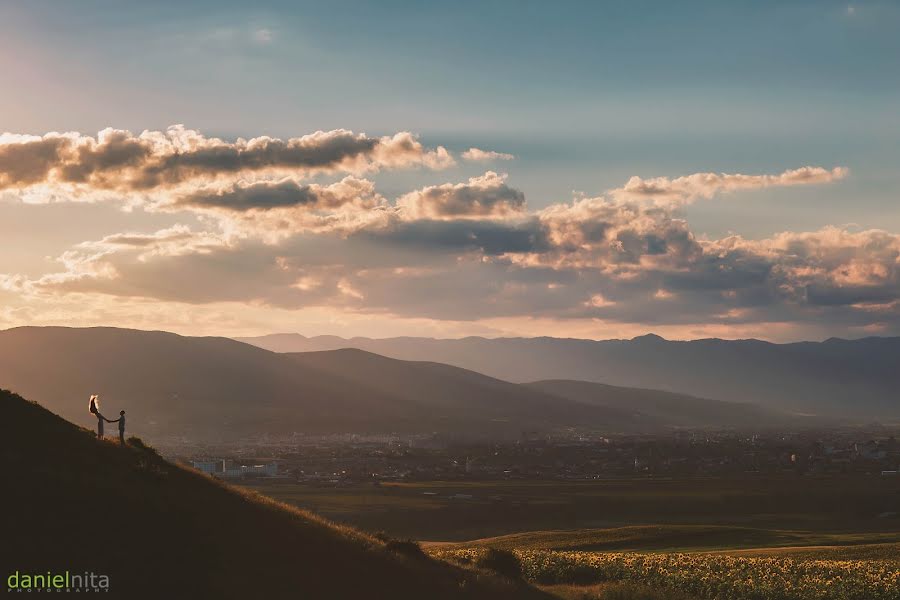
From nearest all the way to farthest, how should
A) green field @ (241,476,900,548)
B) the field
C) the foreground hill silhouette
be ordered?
the foreground hill silhouette < the field < green field @ (241,476,900,548)

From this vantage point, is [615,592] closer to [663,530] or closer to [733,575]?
[733,575]

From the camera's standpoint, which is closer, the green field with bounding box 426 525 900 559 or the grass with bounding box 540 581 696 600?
the grass with bounding box 540 581 696 600

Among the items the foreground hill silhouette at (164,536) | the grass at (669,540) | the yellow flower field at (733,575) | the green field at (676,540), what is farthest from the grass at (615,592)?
the grass at (669,540)

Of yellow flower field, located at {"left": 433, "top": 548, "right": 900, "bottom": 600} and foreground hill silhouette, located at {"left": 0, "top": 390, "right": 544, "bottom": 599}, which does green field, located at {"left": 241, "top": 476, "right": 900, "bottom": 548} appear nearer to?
yellow flower field, located at {"left": 433, "top": 548, "right": 900, "bottom": 600}

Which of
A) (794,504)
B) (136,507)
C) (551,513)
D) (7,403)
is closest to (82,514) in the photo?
(136,507)

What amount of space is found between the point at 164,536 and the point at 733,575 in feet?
107

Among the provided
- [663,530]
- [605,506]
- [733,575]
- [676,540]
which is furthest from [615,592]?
[605,506]

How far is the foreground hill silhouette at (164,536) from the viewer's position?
116 feet

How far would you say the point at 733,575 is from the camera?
5462 centimetres

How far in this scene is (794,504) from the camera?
152 m

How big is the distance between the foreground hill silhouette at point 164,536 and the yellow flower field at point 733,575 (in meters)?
11.3

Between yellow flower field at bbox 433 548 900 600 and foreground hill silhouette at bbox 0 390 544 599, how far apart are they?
11344mm

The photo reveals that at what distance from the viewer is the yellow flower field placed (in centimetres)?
5038

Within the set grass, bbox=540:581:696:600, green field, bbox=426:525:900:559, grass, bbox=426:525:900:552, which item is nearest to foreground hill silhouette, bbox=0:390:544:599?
grass, bbox=540:581:696:600
